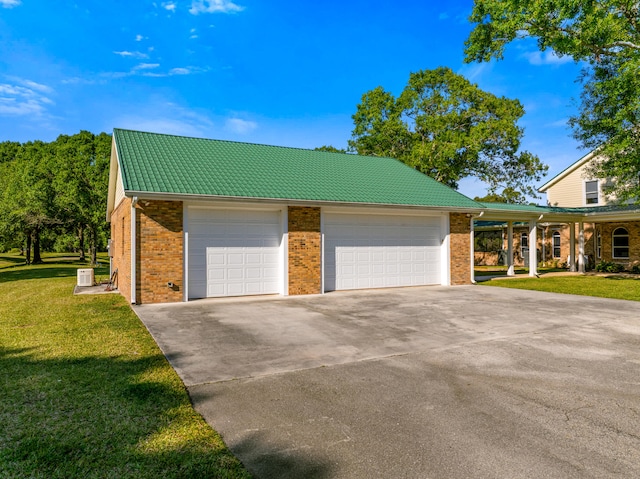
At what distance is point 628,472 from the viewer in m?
2.85

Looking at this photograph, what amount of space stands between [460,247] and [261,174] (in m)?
8.16

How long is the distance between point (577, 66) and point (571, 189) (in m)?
8.92

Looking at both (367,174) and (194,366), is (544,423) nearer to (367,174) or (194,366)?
(194,366)

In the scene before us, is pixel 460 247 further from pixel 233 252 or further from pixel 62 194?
pixel 62 194

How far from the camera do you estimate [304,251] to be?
1241 cm

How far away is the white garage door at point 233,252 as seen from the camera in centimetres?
1128

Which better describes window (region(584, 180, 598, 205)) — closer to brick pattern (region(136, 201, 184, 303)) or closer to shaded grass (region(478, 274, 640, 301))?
shaded grass (region(478, 274, 640, 301))

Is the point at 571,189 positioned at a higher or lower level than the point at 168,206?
higher

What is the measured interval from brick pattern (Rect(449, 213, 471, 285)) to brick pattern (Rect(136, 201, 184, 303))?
994cm

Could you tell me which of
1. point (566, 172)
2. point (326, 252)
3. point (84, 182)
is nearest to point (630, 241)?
point (566, 172)

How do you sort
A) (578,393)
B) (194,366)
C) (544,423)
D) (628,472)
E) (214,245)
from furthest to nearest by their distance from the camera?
(214,245)
(194,366)
(578,393)
(544,423)
(628,472)

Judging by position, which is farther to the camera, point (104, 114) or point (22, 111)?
point (22, 111)

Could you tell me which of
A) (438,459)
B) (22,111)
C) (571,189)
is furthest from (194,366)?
(571,189)

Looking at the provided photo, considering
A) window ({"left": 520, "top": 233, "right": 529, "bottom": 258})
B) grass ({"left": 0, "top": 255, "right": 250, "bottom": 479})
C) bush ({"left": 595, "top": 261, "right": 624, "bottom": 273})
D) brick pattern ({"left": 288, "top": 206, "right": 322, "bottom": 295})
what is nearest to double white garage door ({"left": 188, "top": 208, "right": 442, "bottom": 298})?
brick pattern ({"left": 288, "top": 206, "right": 322, "bottom": 295})
